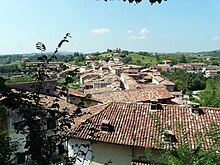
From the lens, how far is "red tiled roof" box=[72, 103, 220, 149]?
31.4 feet

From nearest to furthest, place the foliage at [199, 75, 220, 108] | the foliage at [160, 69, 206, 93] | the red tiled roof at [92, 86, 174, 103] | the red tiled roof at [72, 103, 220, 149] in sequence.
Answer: the red tiled roof at [72, 103, 220, 149] → the red tiled roof at [92, 86, 174, 103] → the foliage at [199, 75, 220, 108] → the foliage at [160, 69, 206, 93]

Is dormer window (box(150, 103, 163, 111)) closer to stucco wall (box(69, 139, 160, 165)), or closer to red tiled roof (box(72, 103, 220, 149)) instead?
red tiled roof (box(72, 103, 220, 149))

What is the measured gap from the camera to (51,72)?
10.6ft

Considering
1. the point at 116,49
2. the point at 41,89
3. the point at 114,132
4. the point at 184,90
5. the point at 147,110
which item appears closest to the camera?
the point at 41,89

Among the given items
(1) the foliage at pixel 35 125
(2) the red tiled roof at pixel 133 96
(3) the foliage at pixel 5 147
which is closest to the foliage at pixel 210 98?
(2) the red tiled roof at pixel 133 96

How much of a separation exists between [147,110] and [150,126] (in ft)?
4.06

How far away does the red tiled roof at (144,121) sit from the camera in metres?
9.59

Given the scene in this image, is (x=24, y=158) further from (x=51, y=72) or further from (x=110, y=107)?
(x=110, y=107)

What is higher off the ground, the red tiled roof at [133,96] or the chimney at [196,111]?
the chimney at [196,111]

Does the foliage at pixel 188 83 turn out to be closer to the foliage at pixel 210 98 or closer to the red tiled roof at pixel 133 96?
the foliage at pixel 210 98

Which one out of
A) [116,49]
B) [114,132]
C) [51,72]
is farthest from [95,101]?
[116,49]

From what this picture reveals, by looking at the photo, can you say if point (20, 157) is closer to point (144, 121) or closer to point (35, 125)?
point (35, 125)

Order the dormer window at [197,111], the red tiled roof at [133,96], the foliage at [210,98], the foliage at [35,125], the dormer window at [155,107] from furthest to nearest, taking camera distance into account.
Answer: the foliage at [210,98] → the red tiled roof at [133,96] → the dormer window at [155,107] → the dormer window at [197,111] → the foliage at [35,125]

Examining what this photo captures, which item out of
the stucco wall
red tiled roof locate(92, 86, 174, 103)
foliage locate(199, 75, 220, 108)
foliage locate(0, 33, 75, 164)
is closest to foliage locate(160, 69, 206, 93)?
foliage locate(199, 75, 220, 108)
